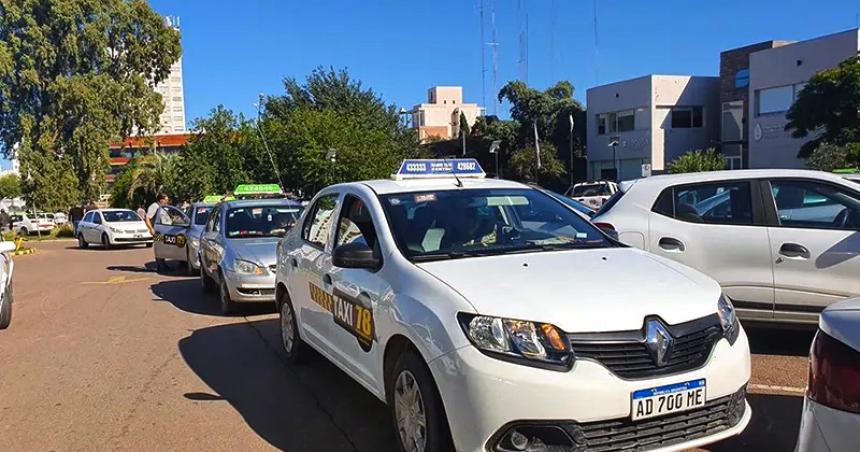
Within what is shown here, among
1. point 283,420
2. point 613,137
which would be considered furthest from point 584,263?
point 613,137

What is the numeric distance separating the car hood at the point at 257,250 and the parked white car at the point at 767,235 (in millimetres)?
4554

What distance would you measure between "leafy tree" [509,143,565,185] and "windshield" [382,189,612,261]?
1732 inches

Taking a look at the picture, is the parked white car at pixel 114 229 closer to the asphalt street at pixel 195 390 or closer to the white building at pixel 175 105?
the asphalt street at pixel 195 390

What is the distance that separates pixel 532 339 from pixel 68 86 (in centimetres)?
4380

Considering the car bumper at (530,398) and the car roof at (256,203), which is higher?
the car roof at (256,203)

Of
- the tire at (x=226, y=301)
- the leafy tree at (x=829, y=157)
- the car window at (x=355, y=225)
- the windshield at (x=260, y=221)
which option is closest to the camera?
the car window at (x=355, y=225)

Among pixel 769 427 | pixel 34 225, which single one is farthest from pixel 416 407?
pixel 34 225

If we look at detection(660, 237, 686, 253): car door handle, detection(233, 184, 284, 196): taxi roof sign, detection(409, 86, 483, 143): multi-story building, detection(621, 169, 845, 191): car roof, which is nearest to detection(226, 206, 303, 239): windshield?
detection(233, 184, 284, 196): taxi roof sign

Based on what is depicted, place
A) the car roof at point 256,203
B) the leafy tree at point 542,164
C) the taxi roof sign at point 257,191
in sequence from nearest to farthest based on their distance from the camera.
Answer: the car roof at point 256,203
the taxi roof sign at point 257,191
the leafy tree at point 542,164

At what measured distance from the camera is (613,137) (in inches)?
1750

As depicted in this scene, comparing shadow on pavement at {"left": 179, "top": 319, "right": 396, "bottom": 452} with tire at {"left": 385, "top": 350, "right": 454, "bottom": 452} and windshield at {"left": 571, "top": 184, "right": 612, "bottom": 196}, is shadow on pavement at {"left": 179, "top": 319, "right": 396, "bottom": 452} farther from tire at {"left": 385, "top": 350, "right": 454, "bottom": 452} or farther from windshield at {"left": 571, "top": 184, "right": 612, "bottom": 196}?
windshield at {"left": 571, "top": 184, "right": 612, "bottom": 196}

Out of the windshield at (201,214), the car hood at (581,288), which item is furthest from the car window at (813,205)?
the windshield at (201,214)

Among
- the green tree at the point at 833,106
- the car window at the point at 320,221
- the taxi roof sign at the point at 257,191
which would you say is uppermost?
the green tree at the point at 833,106

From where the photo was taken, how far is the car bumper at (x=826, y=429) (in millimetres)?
2191
